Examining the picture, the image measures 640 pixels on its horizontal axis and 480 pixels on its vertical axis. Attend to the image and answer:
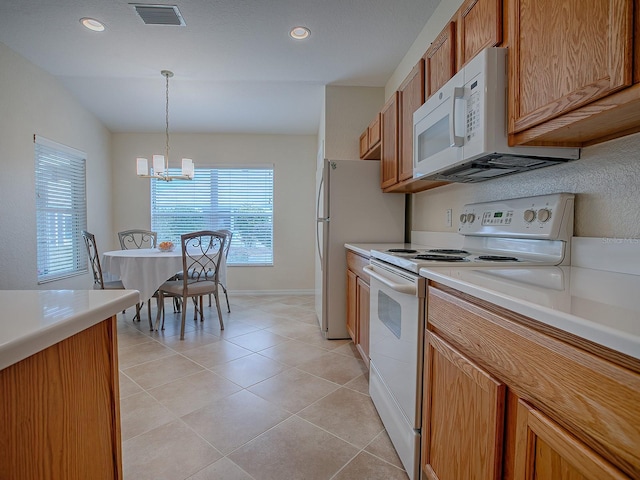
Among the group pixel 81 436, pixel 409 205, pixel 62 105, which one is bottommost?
pixel 81 436

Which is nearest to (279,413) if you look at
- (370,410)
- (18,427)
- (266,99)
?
(370,410)

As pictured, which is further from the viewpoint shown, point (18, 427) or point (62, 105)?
point (62, 105)

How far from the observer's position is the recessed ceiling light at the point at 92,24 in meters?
2.47

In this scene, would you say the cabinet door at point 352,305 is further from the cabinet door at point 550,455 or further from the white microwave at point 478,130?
the cabinet door at point 550,455

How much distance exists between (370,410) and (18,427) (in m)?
1.65

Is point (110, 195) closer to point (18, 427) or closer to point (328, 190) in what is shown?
point (328, 190)

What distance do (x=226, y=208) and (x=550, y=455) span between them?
4773 mm

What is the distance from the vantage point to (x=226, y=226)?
495 centimetres

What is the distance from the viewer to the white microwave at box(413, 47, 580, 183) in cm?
122

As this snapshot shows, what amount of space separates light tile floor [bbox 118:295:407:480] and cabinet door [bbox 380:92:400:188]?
1.45 meters

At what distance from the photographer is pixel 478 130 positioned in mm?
1271

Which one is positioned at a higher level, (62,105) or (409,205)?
(62,105)

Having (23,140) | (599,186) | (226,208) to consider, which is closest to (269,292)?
(226,208)

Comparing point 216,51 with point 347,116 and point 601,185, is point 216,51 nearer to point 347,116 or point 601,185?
point 347,116
